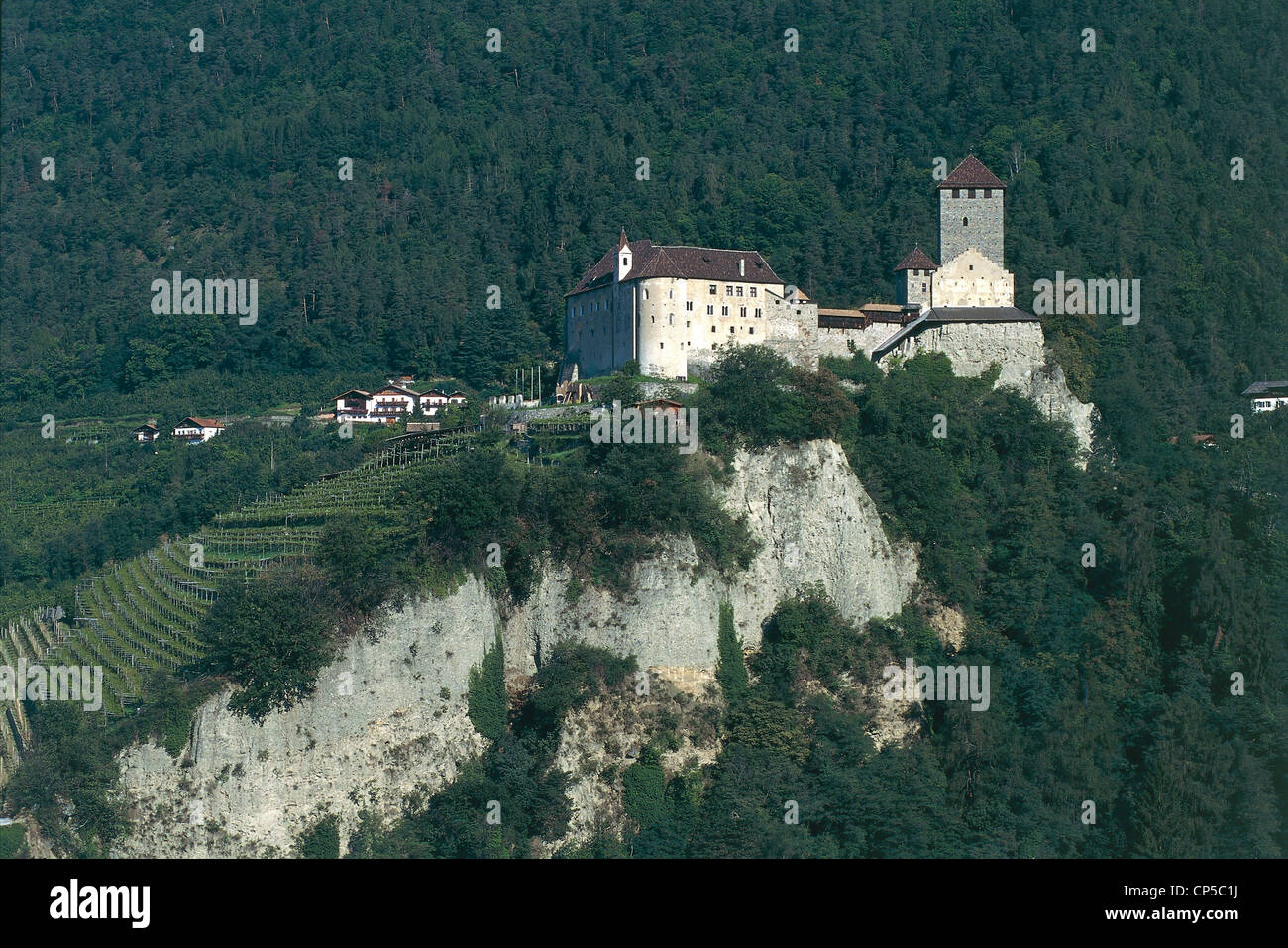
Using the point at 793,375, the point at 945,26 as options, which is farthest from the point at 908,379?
the point at 945,26

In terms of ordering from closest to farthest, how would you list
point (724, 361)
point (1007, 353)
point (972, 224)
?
1. point (724, 361)
2. point (1007, 353)
3. point (972, 224)

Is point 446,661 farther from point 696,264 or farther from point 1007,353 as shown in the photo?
Result: point 1007,353

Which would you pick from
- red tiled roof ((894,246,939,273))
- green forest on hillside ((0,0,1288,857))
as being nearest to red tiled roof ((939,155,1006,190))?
red tiled roof ((894,246,939,273))

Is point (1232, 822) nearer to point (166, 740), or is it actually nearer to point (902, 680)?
point (902, 680)

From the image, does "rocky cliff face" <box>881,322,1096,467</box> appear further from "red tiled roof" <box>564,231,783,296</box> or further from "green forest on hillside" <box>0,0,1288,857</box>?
"red tiled roof" <box>564,231,783,296</box>

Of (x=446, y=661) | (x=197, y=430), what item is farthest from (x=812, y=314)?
(x=197, y=430)

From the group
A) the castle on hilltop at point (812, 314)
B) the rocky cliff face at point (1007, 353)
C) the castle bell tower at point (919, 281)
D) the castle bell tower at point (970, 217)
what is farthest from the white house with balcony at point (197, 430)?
the castle bell tower at point (970, 217)
